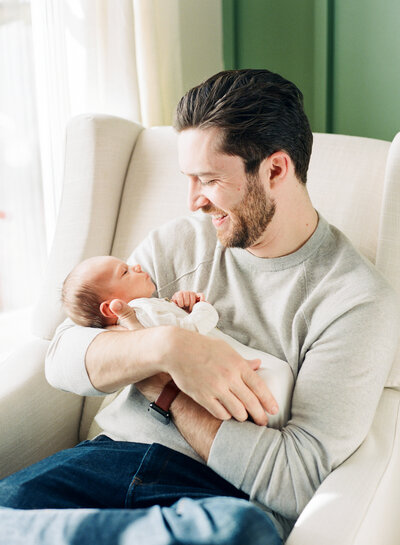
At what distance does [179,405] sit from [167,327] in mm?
151

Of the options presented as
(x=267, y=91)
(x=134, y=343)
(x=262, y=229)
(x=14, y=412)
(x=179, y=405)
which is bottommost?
(x=14, y=412)

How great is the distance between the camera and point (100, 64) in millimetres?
2029

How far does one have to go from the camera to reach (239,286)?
1.34 m

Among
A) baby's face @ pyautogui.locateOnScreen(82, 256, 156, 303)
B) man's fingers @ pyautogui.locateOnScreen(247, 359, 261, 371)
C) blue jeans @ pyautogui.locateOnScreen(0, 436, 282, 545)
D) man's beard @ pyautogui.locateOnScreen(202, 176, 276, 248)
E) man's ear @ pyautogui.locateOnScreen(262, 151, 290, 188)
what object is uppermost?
man's ear @ pyautogui.locateOnScreen(262, 151, 290, 188)

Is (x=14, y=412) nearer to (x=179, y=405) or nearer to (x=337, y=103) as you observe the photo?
(x=179, y=405)

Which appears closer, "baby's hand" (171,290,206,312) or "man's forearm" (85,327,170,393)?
"man's forearm" (85,327,170,393)

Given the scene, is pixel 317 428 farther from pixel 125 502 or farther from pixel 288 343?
pixel 125 502

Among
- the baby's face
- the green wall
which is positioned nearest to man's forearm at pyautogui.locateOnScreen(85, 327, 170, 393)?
the baby's face

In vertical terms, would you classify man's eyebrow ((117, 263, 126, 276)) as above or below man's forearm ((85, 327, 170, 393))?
above

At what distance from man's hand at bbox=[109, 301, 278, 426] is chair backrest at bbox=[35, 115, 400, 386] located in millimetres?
512

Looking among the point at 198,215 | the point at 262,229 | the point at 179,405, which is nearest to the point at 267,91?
the point at 262,229

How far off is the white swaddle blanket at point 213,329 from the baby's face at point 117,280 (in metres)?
0.04

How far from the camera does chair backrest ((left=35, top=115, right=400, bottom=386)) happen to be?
4.91 ft

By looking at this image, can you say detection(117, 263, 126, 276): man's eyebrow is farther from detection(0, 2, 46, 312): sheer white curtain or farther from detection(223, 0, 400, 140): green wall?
detection(223, 0, 400, 140): green wall
